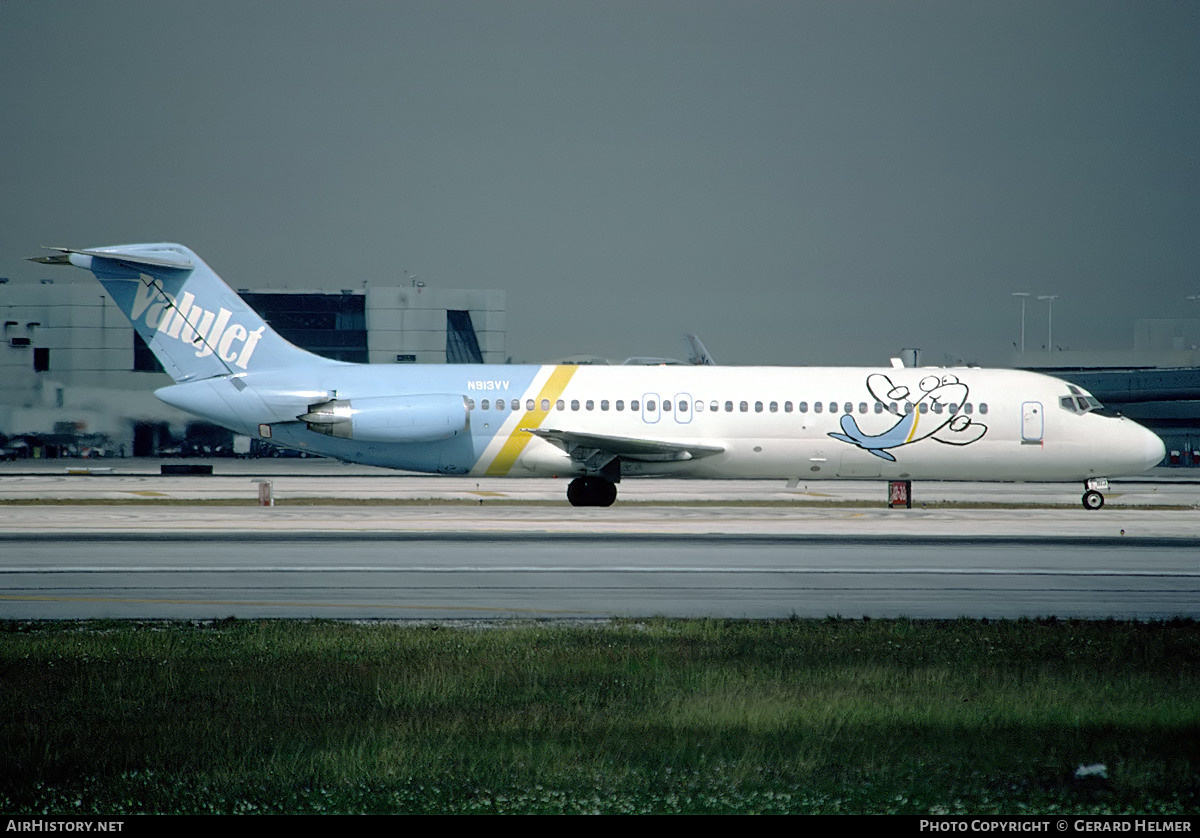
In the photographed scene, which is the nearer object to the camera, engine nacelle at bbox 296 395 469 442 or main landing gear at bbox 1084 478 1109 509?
engine nacelle at bbox 296 395 469 442

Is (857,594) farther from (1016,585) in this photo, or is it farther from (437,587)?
(437,587)

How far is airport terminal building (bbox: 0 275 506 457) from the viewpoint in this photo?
5466cm

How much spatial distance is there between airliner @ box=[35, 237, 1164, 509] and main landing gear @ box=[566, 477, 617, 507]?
0.11ft

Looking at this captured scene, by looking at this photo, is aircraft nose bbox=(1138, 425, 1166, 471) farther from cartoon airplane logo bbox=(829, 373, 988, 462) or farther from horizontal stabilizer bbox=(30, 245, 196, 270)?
horizontal stabilizer bbox=(30, 245, 196, 270)

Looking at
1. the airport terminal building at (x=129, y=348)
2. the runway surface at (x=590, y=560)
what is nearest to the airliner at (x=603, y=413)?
the runway surface at (x=590, y=560)

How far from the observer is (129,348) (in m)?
61.0

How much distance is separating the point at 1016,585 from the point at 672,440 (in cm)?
1459

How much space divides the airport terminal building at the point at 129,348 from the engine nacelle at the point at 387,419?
2558 centimetres

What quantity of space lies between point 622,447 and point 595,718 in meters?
20.9

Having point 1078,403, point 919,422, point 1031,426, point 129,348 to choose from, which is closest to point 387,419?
point 919,422

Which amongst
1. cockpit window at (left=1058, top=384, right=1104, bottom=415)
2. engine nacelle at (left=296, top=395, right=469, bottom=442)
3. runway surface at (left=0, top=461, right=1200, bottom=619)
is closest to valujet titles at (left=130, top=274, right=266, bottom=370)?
engine nacelle at (left=296, top=395, right=469, bottom=442)

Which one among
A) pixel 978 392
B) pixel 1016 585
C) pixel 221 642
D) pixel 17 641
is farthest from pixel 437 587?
pixel 978 392

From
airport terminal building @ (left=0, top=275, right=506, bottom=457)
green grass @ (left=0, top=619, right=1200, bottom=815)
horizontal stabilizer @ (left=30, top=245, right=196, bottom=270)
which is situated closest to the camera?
green grass @ (left=0, top=619, right=1200, bottom=815)

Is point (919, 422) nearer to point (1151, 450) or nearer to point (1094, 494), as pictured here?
point (1094, 494)
